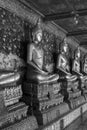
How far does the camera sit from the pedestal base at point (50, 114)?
3.62 metres

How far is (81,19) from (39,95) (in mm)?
2731

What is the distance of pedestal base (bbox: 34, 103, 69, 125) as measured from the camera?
3.62 metres

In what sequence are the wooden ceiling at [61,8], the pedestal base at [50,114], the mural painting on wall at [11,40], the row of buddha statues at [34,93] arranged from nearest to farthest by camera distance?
the row of buddha statues at [34,93]
the pedestal base at [50,114]
the mural painting on wall at [11,40]
the wooden ceiling at [61,8]

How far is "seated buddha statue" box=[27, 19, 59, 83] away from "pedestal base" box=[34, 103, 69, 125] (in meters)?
0.61

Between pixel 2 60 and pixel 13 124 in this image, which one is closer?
pixel 13 124

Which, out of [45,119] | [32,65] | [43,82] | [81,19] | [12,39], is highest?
[81,19]

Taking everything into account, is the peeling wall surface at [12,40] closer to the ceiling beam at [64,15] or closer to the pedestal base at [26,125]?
the ceiling beam at [64,15]

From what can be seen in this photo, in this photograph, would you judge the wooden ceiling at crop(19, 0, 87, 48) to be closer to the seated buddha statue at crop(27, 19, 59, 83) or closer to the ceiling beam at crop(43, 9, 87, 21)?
the ceiling beam at crop(43, 9, 87, 21)

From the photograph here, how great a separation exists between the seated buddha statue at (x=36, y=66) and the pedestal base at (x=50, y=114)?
2.00 ft

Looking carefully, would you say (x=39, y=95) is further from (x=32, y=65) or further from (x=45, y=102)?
(x=32, y=65)

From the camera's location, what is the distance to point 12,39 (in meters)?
4.30

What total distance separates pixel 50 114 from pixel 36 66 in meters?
1.10

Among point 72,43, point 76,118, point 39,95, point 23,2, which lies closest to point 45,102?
point 39,95

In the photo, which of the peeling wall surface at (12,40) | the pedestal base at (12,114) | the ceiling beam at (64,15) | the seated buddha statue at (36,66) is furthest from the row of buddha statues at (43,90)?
the ceiling beam at (64,15)
